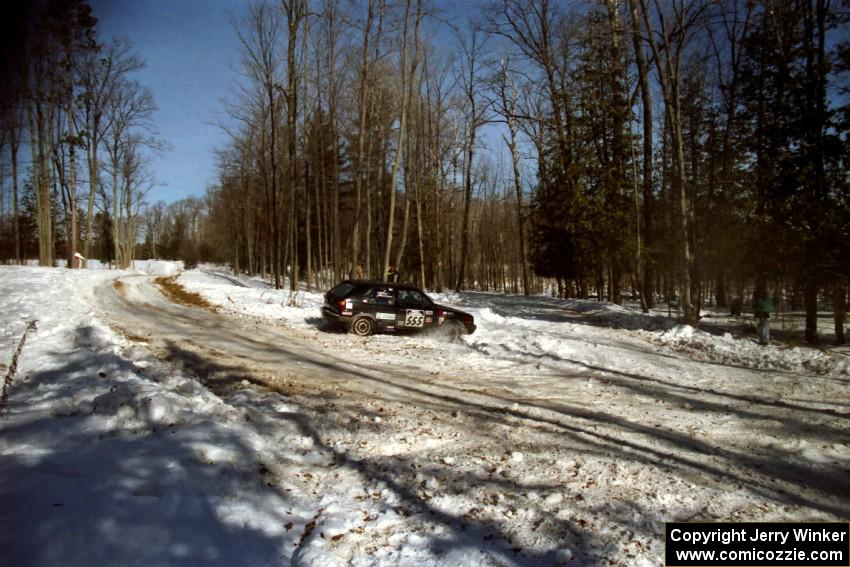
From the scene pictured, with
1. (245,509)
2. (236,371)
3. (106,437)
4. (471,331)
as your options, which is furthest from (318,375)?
(471,331)

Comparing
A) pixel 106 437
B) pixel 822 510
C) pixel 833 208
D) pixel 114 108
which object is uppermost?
pixel 114 108

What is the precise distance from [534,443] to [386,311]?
23.6 feet

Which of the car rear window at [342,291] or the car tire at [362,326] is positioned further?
the car rear window at [342,291]

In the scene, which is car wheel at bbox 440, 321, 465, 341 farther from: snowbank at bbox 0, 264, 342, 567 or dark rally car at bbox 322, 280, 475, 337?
snowbank at bbox 0, 264, 342, 567

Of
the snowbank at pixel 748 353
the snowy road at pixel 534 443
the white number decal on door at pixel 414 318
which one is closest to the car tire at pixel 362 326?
the white number decal on door at pixel 414 318

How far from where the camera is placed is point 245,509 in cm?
358

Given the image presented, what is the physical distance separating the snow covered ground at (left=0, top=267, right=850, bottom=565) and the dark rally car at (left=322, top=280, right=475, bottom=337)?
2.49 metres

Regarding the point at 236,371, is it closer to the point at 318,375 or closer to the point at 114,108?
the point at 318,375

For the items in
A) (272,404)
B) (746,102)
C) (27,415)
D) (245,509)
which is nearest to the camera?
(245,509)

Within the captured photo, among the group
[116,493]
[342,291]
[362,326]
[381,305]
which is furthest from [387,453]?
[342,291]

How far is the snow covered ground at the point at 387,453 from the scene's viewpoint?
10.6ft

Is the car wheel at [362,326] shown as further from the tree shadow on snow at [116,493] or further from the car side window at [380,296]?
the tree shadow on snow at [116,493]

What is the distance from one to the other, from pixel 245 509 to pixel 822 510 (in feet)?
15.4

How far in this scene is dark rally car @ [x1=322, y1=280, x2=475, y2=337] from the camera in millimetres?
11719
